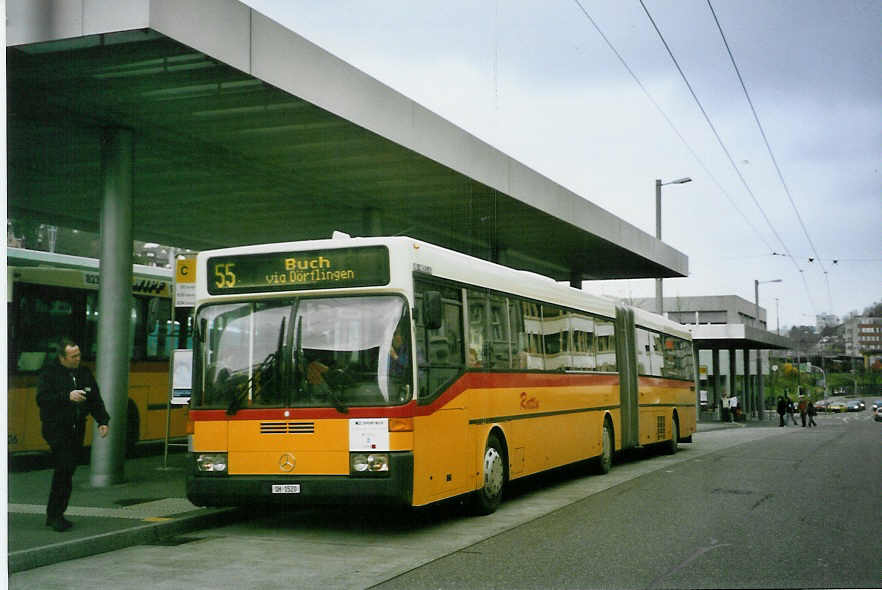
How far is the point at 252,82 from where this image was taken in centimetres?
1199

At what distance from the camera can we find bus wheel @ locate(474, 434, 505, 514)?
11665 mm

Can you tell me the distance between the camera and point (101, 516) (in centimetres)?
1073

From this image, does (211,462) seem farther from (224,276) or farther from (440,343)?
(440,343)

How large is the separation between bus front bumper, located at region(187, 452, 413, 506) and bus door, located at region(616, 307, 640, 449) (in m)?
9.82

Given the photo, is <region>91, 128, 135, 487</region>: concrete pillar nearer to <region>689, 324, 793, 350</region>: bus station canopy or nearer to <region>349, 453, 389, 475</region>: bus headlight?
<region>349, 453, 389, 475</region>: bus headlight

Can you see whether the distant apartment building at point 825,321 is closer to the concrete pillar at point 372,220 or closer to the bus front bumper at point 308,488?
the concrete pillar at point 372,220

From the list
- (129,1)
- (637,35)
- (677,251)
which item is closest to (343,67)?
(129,1)

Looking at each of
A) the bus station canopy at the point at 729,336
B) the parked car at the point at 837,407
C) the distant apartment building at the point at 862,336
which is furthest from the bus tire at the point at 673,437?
the parked car at the point at 837,407

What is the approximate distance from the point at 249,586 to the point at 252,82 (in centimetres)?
656

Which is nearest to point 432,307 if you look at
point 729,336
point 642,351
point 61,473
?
point 61,473

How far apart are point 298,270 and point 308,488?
2.28 meters

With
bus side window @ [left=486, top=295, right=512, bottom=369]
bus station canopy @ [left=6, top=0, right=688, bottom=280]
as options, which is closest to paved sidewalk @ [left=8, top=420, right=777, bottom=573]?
bus side window @ [left=486, top=295, right=512, bottom=369]

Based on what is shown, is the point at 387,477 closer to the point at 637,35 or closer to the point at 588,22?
the point at 588,22

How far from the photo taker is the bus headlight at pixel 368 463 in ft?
31.6
